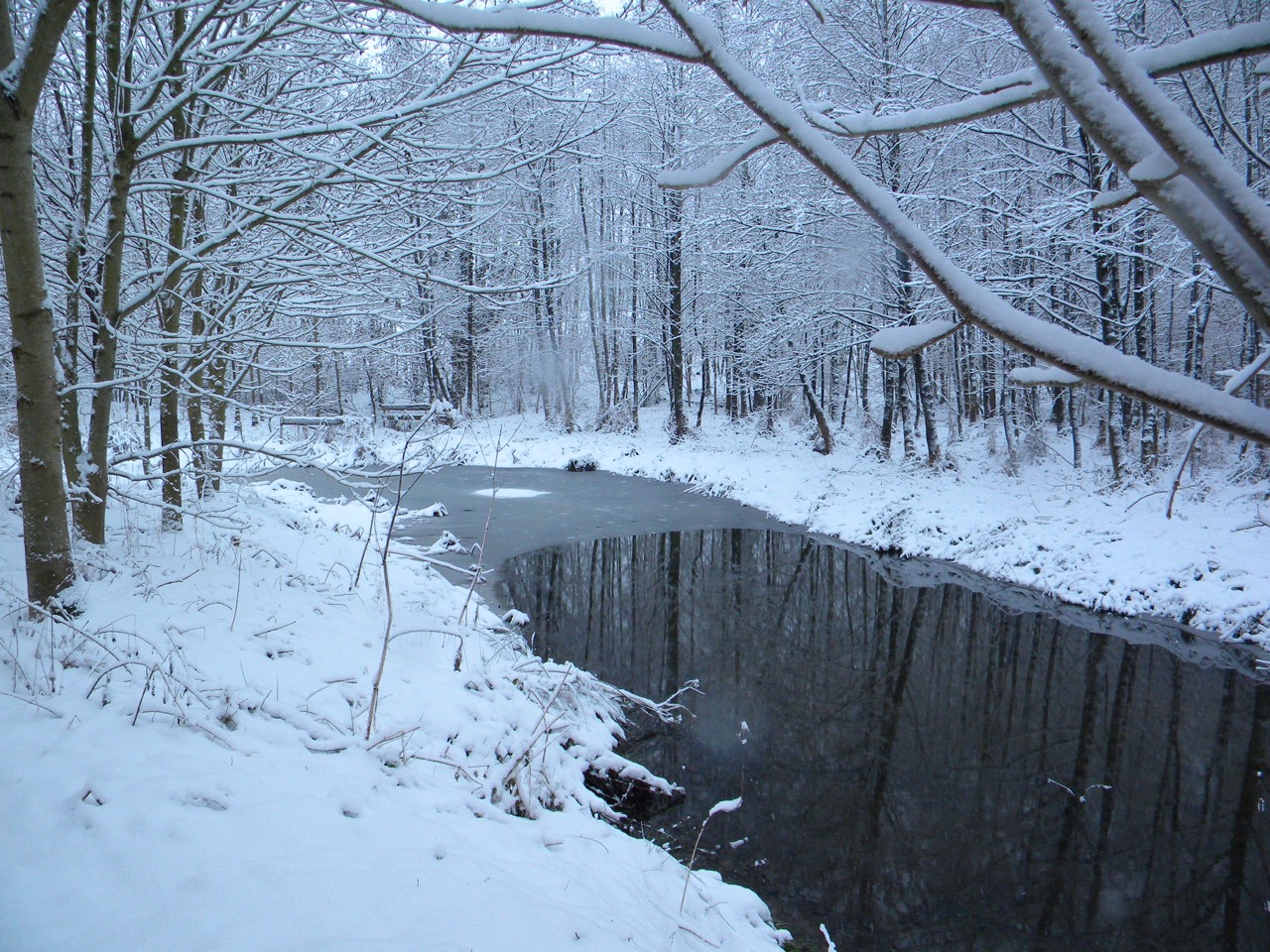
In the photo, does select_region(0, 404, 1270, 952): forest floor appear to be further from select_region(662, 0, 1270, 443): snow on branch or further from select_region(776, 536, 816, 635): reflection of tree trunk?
select_region(776, 536, 816, 635): reflection of tree trunk

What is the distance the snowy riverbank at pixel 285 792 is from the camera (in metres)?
2.02

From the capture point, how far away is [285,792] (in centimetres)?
270

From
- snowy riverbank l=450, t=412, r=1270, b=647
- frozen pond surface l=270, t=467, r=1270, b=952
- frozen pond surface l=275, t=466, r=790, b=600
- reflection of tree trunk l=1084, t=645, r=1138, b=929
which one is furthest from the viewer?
frozen pond surface l=275, t=466, r=790, b=600

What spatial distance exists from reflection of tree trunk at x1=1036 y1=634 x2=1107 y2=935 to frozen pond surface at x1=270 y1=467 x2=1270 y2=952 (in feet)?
0.05

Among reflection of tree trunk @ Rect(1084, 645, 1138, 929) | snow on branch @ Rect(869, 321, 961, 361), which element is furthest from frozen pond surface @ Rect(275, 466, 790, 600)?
snow on branch @ Rect(869, 321, 961, 361)

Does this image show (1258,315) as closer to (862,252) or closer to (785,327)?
(862,252)

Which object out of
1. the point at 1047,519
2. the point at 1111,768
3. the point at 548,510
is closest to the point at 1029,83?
the point at 1111,768

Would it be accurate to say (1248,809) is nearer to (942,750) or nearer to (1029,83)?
(942,750)

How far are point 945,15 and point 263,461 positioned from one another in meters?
13.4

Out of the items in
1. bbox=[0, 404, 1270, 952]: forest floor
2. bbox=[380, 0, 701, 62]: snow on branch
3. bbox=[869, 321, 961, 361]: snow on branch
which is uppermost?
bbox=[380, 0, 701, 62]: snow on branch

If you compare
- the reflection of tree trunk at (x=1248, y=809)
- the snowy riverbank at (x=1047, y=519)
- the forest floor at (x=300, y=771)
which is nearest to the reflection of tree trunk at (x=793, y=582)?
the snowy riverbank at (x=1047, y=519)

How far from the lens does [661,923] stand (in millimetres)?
2957

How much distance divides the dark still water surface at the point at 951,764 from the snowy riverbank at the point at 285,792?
0.83 meters

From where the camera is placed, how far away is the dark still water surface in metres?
4.02
